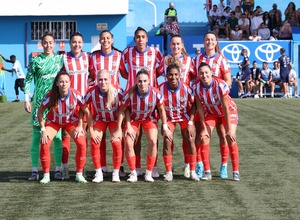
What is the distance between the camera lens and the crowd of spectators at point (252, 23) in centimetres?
3130

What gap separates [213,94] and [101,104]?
128 centimetres

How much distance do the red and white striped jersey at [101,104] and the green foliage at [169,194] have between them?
0.77 metres

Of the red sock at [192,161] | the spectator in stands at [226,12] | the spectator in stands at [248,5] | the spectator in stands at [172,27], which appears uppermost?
the spectator in stands at [248,5]

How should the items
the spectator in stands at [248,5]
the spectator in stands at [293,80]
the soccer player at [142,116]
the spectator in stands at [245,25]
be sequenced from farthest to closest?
the spectator in stands at [248,5] → the spectator in stands at [245,25] → the spectator in stands at [293,80] → the soccer player at [142,116]

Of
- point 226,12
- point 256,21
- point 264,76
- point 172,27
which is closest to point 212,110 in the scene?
point 264,76

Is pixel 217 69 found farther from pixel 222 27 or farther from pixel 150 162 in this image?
pixel 222 27

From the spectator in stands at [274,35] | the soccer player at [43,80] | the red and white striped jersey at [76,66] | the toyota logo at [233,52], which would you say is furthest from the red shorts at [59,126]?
the spectator in stands at [274,35]

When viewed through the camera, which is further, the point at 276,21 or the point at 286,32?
the point at 276,21

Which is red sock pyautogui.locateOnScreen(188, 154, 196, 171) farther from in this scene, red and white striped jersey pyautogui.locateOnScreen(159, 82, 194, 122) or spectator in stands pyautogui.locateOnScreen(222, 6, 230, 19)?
spectator in stands pyautogui.locateOnScreen(222, 6, 230, 19)

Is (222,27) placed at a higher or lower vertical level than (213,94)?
higher

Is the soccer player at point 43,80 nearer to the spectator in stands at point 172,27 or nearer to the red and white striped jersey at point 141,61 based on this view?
the red and white striped jersey at point 141,61

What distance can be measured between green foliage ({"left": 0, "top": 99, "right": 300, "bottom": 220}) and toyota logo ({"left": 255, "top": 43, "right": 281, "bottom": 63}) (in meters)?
17.1

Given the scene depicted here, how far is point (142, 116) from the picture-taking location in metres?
10.3

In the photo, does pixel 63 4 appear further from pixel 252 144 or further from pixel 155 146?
pixel 155 146
